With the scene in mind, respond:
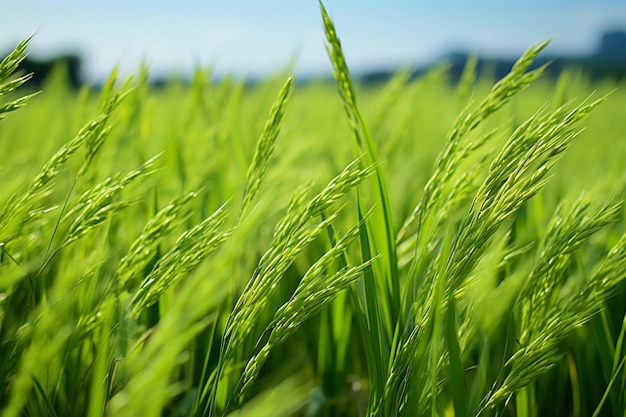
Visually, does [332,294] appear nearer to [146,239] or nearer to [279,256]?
[279,256]

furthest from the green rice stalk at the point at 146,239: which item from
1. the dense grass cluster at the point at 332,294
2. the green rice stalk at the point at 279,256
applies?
the green rice stalk at the point at 279,256

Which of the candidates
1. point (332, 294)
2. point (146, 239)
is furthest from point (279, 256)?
point (146, 239)

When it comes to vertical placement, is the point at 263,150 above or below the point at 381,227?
above

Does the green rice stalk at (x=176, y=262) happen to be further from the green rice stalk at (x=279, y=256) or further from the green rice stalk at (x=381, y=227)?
the green rice stalk at (x=381, y=227)

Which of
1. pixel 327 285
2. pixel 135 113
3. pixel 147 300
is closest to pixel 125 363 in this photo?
pixel 147 300

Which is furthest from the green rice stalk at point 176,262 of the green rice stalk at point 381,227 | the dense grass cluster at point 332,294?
the green rice stalk at point 381,227

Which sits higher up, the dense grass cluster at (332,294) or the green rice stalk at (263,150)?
the green rice stalk at (263,150)

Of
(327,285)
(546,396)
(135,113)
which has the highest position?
(135,113)

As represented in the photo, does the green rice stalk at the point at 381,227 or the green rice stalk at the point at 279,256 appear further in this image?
the green rice stalk at the point at 381,227

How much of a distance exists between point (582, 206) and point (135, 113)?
826 mm

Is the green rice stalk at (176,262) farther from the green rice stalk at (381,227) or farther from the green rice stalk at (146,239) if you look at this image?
the green rice stalk at (381,227)

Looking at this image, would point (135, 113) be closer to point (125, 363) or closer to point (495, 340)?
point (125, 363)

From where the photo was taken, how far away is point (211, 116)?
1243mm

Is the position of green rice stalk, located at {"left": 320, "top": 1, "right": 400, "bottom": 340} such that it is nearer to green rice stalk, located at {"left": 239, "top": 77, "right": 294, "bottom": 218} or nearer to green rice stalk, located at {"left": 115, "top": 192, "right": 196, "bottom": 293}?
green rice stalk, located at {"left": 239, "top": 77, "right": 294, "bottom": 218}
